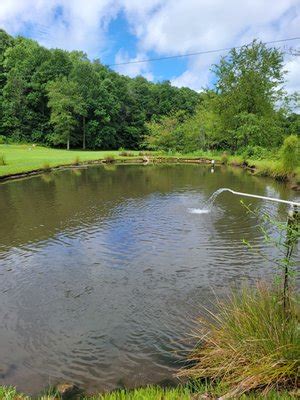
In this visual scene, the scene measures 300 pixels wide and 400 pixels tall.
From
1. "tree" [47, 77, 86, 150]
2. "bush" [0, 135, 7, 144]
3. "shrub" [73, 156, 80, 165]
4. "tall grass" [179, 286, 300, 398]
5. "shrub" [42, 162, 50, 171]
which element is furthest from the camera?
"tree" [47, 77, 86, 150]

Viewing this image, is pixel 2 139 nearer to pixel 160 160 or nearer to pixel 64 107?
pixel 64 107

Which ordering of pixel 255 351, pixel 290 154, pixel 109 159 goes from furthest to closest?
pixel 109 159 → pixel 290 154 → pixel 255 351

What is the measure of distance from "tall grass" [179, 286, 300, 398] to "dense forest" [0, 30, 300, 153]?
30.3 m

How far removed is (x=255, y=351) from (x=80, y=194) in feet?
47.3

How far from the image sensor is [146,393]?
3592 mm

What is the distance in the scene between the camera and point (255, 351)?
3.92m

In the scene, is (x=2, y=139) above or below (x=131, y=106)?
below

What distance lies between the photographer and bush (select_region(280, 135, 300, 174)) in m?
21.6

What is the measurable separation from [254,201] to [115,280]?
33.5ft

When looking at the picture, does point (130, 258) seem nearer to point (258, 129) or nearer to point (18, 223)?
point (18, 223)

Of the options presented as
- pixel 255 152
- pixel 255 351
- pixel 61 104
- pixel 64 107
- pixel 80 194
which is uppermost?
pixel 61 104

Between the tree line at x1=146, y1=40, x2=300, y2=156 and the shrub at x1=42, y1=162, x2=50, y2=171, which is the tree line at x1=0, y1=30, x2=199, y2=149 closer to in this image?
the tree line at x1=146, y1=40, x2=300, y2=156

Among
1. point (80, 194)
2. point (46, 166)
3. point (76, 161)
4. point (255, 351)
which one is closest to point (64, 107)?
point (76, 161)

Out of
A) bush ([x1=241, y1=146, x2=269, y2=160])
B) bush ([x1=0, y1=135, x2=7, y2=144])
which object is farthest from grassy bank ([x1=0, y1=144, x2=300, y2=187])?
bush ([x1=0, y1=135, x2=7, y2=144])
